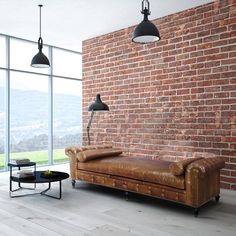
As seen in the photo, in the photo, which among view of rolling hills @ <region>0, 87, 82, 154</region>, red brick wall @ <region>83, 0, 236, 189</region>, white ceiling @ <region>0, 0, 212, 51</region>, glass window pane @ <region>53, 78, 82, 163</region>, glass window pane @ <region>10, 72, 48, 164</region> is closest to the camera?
red brick wall @ <region>83, 0, 236, 189</region>

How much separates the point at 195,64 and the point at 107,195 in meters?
2.48

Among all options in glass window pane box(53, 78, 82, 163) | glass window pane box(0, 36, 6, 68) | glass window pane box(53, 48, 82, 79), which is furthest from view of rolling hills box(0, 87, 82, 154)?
glass window pane box(0, 36, 6, 68)

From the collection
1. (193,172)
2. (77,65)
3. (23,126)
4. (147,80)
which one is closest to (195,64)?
(147,80)

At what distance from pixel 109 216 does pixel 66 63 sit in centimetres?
473

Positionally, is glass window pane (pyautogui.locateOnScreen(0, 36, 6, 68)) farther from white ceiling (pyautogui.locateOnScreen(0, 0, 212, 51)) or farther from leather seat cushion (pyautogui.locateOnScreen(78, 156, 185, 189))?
leather seat cushion (pyautogui.locateOnScreen(78, 156, 185, 189))

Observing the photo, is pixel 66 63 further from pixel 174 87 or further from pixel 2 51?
pixel 174 87

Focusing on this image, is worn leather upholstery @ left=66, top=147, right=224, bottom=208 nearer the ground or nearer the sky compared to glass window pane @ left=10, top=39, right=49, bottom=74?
nearer the ground

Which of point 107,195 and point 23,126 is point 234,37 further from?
point 23,126

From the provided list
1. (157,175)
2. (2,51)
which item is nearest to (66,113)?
(2,51)

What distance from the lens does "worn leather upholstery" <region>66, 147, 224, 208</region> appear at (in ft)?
10.0

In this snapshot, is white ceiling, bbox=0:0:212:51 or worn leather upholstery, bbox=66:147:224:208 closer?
worn leather upholstery, bbox=66:147:224:208

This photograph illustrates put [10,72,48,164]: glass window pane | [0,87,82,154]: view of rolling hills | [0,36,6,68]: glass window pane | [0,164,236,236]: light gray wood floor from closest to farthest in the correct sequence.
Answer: [0,164,236,236]: light gray wood floor < [0,36,6,68]: glass window pane < [10,72,48,164]: glass window pane < [0,87,82,154]: view of rolling hills

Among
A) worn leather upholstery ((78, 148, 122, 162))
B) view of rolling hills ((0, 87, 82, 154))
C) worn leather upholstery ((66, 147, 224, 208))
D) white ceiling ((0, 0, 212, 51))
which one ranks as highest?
white ceiling ((0, 0, 212, 51))

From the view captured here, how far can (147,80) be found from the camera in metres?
5.09
